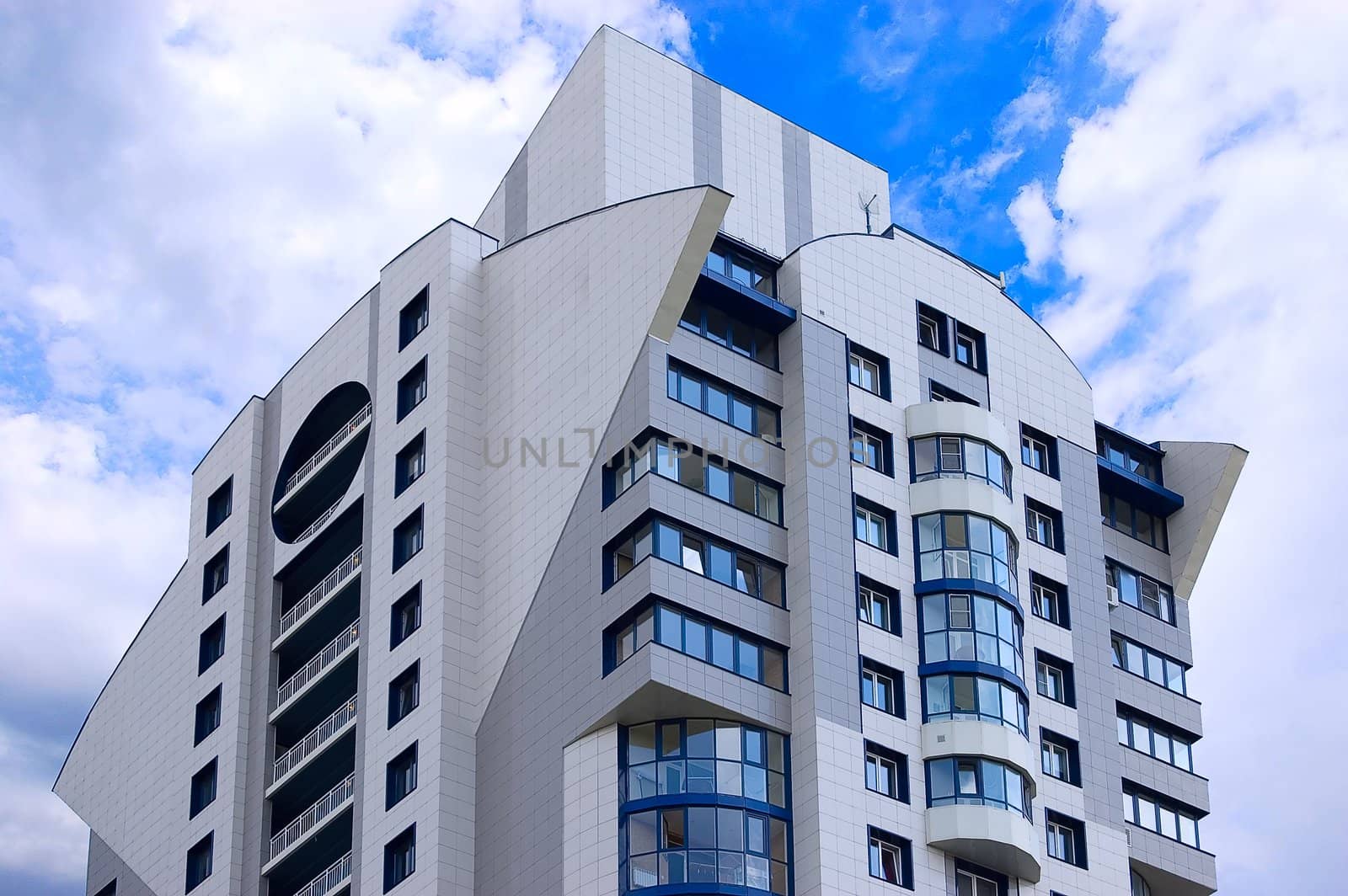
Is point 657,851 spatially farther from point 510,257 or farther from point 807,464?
point 510,257

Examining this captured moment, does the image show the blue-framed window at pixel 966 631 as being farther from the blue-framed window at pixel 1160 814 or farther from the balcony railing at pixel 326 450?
the balcony railing at pixel 326 450

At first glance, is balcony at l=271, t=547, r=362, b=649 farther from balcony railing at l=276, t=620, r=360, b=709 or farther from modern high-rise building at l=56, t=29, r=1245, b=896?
balcony railing at l=276, t=620, r=360, b=709

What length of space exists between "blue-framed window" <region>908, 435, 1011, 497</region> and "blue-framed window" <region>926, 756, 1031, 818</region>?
11213mm

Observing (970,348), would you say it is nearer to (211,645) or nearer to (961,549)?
(961,549)

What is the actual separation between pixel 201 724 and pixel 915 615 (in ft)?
115

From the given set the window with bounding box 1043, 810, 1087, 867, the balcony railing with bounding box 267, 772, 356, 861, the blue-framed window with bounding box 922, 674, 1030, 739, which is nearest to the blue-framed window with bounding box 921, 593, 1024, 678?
the blue-framed window with bounding box 922, 674, 1030, 739

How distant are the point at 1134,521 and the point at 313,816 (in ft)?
120

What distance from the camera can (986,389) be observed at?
83.2 m

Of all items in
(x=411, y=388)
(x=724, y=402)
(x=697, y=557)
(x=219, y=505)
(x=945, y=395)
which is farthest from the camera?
(x=219, y=505)

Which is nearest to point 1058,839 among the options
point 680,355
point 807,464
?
point 807,464

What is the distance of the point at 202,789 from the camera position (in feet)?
299

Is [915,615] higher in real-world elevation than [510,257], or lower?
lower

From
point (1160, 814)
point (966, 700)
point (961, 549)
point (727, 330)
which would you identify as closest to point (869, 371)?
point (727, 330)

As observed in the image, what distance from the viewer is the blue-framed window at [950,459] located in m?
Result: 78.9
